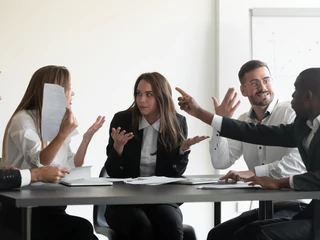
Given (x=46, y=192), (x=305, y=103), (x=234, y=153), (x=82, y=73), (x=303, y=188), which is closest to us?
(x=46, y=192)

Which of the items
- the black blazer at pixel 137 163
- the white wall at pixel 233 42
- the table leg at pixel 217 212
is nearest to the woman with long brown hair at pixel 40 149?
the black blazer at pixel 137 163

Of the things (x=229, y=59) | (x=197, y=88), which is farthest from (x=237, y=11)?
(x=197, y=88)

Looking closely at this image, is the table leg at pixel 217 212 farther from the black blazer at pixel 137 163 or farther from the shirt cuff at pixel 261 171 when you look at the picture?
the shirt cuff at pixel 261 171

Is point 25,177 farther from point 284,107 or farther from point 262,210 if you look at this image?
point 284,107

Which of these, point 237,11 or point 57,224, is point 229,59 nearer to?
point 237,11

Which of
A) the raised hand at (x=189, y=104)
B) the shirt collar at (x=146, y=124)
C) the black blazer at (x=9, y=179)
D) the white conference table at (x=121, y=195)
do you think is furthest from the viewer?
the shirt collar at (x=146, y=124)

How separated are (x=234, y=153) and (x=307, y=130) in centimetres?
96

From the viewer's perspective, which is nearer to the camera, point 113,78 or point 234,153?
point 234,153

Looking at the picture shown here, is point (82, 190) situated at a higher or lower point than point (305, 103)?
lower

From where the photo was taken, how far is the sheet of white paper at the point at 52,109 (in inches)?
90.3

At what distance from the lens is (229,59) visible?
4102 millimetres

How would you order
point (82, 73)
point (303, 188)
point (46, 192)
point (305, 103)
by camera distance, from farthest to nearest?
1. point (82, 73)
2. point (305, 103)
3. point (303, 188)
4. point (46, 192)

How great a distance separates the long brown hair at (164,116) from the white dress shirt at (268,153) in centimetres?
22

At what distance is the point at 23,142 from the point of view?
236 centimetres
